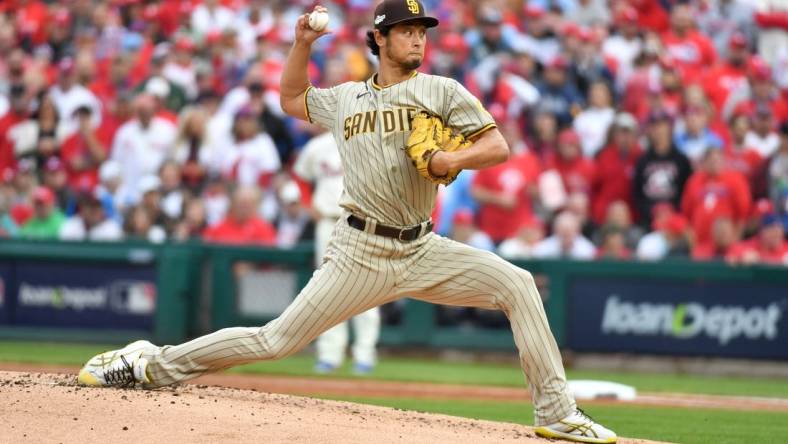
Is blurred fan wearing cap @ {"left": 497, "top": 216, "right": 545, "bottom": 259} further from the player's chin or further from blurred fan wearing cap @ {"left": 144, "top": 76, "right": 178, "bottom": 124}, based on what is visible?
the player's chin

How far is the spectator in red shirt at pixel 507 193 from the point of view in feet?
45.3

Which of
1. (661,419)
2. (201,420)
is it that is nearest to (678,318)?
(661,419)

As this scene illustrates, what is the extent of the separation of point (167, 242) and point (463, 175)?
3189 mm

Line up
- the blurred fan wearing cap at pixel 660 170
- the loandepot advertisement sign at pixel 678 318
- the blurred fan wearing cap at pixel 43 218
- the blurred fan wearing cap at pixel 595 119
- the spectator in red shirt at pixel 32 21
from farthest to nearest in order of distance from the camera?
the spectator in red shirt at pixel 32 21 < the blurred fan wearing cap at pixel 43 218 < the blurred fan wearing cap at pixel 595 119 < the blurred fan wearing cap at pixel 660 170 < the loandepot advertisement sign at pixel 678 318

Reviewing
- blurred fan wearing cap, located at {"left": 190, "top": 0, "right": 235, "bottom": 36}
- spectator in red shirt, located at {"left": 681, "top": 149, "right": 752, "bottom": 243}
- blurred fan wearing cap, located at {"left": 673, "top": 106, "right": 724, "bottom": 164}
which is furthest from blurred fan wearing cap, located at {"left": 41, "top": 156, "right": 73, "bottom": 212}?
spectator in red shirt, located at {"left": 681, "top": 149, "right": 752, "bottom": 243}

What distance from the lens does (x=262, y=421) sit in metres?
5.95

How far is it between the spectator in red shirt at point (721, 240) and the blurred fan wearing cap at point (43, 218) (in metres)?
7.08

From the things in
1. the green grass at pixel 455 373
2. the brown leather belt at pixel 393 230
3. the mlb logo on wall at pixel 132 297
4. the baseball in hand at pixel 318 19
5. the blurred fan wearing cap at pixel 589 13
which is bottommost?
the green grass at pixel 455 373

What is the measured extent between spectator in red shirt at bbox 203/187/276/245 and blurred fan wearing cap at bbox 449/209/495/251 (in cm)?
205

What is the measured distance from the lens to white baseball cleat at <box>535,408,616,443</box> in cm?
614

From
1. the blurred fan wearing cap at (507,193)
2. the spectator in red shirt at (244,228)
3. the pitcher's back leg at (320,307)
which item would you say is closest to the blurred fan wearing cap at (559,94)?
the blurred fan wearing cap at (507,193)

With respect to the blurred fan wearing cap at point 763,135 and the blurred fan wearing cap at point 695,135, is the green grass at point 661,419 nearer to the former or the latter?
the blurred fan wearing cap at point 763,135

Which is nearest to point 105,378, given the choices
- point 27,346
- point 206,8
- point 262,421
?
point 262,421

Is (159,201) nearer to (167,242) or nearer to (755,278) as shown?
(167,242)
